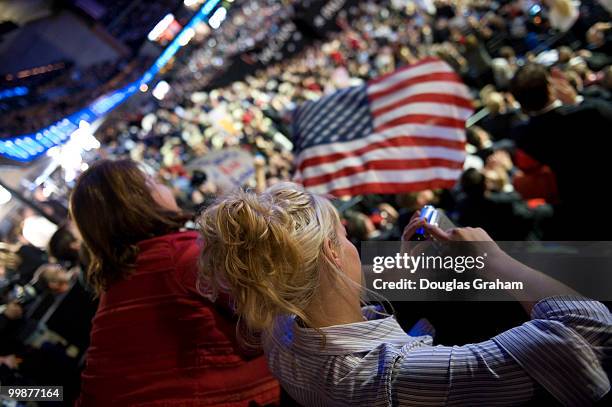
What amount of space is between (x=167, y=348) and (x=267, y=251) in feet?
2.54

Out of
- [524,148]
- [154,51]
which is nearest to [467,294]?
[524,148]

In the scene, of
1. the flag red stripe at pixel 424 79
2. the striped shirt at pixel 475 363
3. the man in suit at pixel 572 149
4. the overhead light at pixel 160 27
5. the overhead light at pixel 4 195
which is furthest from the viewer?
the overhead light at pixel 160 27

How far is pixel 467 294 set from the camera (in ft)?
4.17

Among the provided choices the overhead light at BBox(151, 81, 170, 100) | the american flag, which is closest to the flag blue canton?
the american flag

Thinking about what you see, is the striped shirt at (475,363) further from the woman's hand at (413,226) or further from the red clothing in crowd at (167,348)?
the red clothing in crowd at (167,348)

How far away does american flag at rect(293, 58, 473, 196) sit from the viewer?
281 cm

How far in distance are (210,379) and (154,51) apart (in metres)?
8.62

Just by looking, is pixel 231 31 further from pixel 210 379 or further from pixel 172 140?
pixel 210 379

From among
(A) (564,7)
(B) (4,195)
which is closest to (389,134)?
(A) (564,7)

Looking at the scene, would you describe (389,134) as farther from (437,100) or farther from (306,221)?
(306,221)

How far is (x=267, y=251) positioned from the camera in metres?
1.12

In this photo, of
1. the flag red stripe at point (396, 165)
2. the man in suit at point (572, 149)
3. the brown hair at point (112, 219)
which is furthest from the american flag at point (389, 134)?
the brown hair at point (112, 219)

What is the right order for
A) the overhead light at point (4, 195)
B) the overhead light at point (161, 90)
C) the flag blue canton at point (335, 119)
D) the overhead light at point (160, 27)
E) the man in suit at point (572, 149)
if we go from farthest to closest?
the overhead light at point (161, 90) < the overhead light at point (160, 27) < the overhead light at point (4, 195) < the flag blue canton at point (335, 119) < the man in suit at point (572, 149)

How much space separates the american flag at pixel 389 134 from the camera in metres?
2.81
